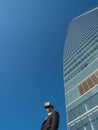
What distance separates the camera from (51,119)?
14.0 feet

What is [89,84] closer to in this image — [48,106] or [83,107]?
[83,107]

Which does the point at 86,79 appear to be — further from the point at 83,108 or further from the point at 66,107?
the point at 83,108

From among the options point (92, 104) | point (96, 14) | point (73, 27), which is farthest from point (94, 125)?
point (73, 27)

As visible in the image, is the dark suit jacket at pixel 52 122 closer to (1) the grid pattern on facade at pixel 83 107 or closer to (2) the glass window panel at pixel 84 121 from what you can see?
(2) the glass window panel at pixel 84 121

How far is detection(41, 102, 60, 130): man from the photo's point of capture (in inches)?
160

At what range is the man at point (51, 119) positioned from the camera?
406 cm

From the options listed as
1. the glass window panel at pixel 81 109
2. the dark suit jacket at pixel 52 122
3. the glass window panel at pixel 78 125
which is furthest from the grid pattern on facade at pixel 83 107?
the dark suit jacket at pixel 52 122

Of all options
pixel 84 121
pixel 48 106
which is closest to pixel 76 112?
pixel 84 121

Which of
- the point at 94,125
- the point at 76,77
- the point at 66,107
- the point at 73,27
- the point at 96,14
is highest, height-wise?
the point at 73,27

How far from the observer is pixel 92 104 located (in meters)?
24.0

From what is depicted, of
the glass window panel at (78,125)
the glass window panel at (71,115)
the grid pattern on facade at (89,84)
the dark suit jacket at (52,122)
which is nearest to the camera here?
the dark suit jacket at (52,122)

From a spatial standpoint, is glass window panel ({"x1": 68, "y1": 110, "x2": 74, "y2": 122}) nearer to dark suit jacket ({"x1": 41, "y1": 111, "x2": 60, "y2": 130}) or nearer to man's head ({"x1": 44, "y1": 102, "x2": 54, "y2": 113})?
man's head ({"x1": 44, "y1": 102, "x2": 54, "y2": 113})

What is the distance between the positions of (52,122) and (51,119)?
13 cm

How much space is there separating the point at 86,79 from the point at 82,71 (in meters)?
4.83
